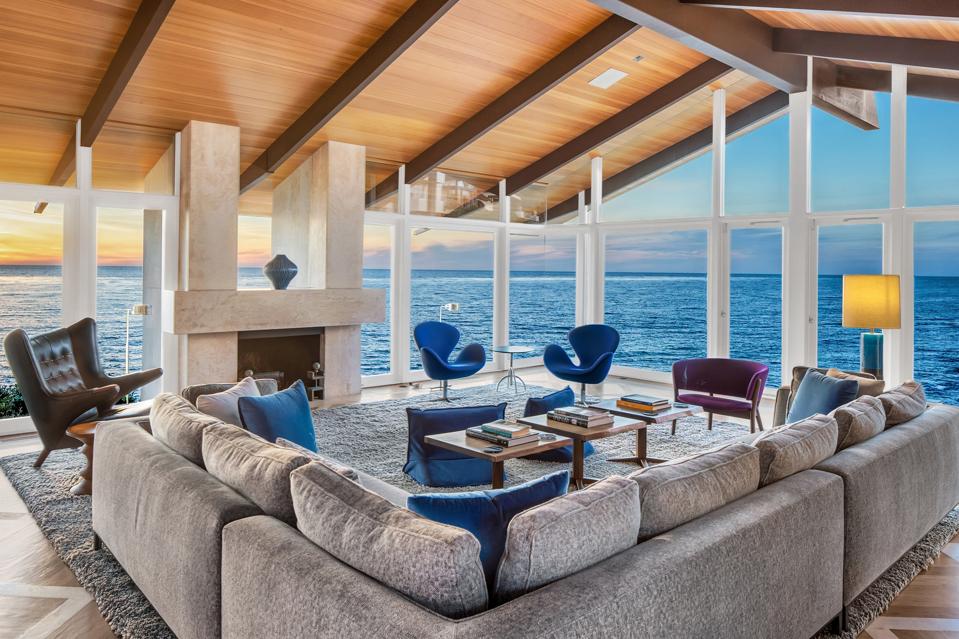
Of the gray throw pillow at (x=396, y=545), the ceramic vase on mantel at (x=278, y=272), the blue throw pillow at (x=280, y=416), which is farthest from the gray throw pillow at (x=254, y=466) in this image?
the ceramic vase on mantel at (x=278, y=272)

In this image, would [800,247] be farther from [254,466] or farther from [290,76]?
[254,466]

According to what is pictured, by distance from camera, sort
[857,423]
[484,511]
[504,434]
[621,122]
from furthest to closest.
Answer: [621,122] < [504,434] < [857,423] < [484,511]

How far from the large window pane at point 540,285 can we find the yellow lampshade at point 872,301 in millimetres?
4816

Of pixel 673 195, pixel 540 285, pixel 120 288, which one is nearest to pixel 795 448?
pixel 120 288

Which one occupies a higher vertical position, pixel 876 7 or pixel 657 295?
pixel 876 7

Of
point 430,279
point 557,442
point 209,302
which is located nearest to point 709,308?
point 430,279

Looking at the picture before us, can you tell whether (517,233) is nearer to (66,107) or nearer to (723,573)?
(66,107)

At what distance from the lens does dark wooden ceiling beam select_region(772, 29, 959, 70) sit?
5.24m

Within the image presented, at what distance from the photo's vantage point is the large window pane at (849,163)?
6539 mm

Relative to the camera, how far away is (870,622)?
2.74 meters

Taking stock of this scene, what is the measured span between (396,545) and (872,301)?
456 centimetres

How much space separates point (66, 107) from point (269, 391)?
364 centimetres

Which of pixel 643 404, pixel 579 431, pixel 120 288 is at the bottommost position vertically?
pixel 579 431

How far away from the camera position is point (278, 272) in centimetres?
713
